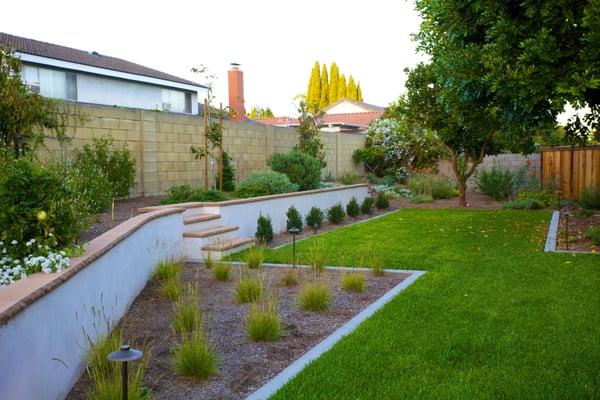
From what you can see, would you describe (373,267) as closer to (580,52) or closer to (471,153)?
(580,52)

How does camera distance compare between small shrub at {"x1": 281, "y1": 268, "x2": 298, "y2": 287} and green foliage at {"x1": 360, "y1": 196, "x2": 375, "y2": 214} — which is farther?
green foliage at {"x1": 360, "y1": 196, "x2": 375, "y2": 214}

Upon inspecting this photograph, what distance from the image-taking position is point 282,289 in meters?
6.83

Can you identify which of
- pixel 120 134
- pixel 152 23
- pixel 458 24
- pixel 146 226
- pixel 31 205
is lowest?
pixel 146 226

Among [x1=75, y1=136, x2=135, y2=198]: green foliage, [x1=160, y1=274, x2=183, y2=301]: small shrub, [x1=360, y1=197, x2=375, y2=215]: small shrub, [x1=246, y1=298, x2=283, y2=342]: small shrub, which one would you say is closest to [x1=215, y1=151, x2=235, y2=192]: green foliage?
[x1=75, y1=136, x2=135, y2=198]: green foliage

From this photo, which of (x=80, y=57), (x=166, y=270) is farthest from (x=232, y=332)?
(x=80, y=57)

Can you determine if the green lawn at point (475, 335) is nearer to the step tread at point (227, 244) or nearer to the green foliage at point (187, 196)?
the step tread at point (227, 244)

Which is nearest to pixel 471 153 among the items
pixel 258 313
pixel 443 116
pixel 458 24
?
pixel 443 116

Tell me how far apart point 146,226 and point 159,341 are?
2.64m

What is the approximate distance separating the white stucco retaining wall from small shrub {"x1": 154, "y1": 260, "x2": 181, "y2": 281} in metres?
0.39

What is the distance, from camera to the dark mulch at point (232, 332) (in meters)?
4.02

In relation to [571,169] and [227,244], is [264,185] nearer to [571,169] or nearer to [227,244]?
[227,244]

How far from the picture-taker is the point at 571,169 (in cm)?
1822

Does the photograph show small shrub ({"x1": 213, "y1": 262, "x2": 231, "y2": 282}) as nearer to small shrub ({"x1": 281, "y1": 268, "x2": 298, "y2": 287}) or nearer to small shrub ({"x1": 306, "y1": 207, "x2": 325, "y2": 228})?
small shrub ({"x1": 281, "y1": 268, "x2": 298, "y2": 287})

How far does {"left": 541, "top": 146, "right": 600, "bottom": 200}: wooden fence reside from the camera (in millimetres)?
17391
